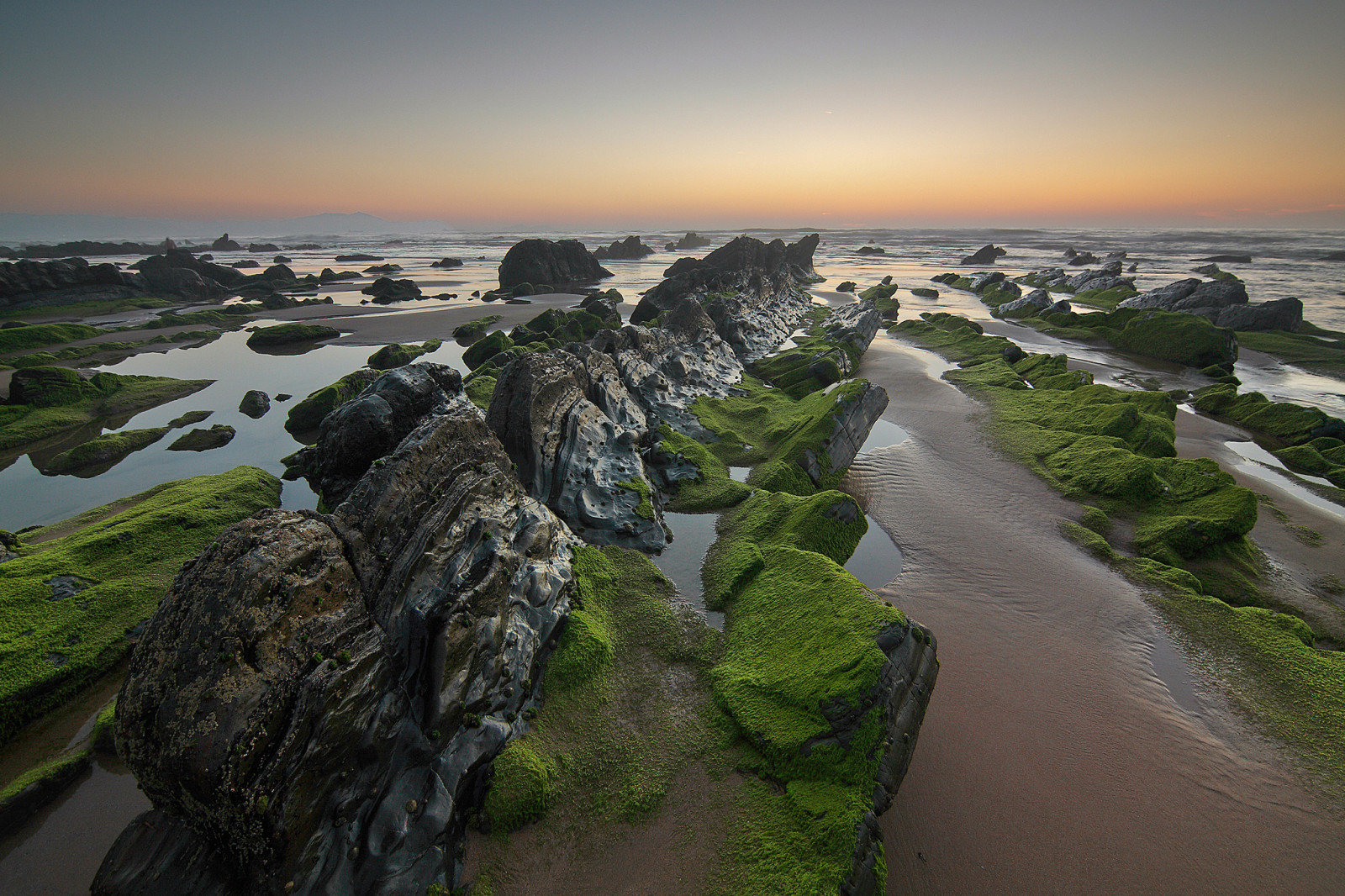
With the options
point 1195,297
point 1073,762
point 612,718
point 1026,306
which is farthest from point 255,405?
point 1195,297

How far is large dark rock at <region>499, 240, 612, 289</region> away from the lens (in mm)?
59062

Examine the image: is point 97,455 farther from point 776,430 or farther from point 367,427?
point 776,430

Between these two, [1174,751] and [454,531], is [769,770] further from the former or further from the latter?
[1174,751]

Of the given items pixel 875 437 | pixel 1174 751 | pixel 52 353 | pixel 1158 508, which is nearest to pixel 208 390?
pixel 52 353

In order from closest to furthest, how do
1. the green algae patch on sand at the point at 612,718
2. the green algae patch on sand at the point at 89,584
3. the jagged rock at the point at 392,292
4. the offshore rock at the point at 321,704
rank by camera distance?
the offshore rock at the point at 321,704 < the green algae patch on sand at the point at 612,718 < the green algae patch on sand at the point at 89,584 < the jagged rock at the point at 392,292

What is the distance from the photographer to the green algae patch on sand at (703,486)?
13391 mm

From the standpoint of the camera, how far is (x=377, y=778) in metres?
5.64

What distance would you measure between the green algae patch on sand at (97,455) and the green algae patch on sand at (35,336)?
72.4 feet

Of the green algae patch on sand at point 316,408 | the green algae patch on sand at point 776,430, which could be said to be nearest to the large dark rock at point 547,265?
the green algae patch on sand at point 316,408

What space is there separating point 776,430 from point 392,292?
157 feet

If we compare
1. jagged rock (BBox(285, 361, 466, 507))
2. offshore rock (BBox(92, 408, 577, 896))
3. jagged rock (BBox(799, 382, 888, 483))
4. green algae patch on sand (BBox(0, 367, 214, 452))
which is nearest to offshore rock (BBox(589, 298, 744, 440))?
jagged rock (BBox(799, 382, 888, 483))

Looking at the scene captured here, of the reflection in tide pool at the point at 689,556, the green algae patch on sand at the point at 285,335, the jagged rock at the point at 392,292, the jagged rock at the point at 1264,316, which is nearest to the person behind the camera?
the reflection in tide pool at the point at 689,556

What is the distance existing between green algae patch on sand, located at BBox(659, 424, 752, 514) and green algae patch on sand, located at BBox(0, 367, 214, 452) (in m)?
22.4

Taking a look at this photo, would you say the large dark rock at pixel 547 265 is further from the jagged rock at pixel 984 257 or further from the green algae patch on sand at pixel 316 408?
the jagged rock at pixel 984 257
